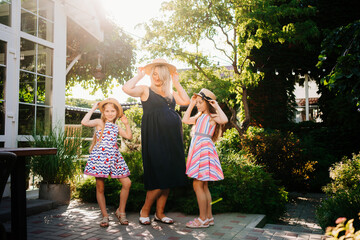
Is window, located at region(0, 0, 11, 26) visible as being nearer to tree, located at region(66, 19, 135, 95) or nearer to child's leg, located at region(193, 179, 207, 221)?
child's leg, located at region(193, 179, 207, 221)

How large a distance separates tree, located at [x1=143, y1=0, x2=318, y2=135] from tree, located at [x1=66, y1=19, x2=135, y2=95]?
173 centimetres

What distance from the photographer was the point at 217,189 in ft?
16.7

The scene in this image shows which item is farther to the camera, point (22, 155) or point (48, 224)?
point (48, 224)

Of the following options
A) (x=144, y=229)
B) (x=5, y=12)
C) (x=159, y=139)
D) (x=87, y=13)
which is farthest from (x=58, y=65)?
(x=144, y=229)

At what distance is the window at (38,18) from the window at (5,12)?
0.30 m

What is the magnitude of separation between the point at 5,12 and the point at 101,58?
630 cm

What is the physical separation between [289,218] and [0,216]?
4598 millimetres

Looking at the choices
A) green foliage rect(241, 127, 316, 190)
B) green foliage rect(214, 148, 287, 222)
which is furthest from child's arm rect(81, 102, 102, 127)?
green foliage rect(241, 127, 316, 190)

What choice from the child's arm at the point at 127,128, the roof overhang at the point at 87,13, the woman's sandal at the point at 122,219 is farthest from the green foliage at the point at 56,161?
the roof overhang at the point at 87,13

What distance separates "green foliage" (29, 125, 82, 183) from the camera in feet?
17.3

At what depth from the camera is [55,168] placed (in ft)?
17.4

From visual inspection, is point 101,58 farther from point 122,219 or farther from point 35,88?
point 122,219

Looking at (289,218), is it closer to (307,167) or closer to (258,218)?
(258,218)

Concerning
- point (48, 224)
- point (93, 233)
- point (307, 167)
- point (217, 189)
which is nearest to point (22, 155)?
point (93, 233)
